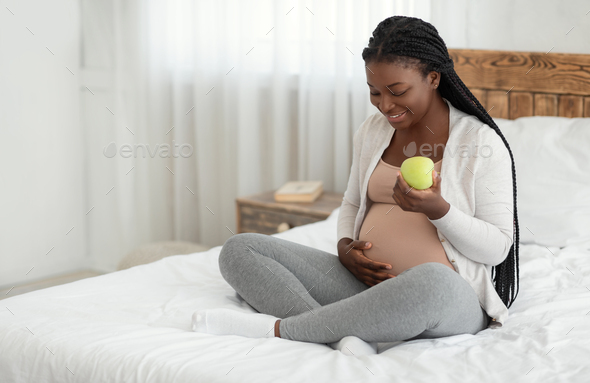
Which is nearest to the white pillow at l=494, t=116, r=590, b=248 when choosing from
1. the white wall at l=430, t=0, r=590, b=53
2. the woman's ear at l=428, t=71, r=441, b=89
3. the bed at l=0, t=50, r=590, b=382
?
the bed at l=0, t=50, r=590, b=382

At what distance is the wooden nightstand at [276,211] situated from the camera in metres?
1.99

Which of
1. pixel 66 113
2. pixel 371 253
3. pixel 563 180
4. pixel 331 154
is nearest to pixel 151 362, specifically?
pixel 371 253

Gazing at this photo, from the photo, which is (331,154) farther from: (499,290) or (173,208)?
(499,290)

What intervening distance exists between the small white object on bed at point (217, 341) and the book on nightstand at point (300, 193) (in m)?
0.70

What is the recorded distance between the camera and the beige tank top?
1062mm

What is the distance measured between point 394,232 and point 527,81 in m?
1.01

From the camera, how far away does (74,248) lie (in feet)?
8.90

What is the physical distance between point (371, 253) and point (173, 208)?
1778 mm

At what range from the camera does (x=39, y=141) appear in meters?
2.49

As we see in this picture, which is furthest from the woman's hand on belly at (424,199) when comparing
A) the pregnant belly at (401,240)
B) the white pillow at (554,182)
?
the white pillow at (554,182)

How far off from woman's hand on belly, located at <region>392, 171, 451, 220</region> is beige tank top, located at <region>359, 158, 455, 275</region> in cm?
11

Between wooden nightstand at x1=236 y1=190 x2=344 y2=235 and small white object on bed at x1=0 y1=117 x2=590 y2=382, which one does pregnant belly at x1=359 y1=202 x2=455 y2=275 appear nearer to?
small white object on bed at x1=0 y1=117 x2=590 y2=382

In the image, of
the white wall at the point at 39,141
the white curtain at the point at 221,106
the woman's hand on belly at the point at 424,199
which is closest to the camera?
the woman's hand on belly at the point at 424,199

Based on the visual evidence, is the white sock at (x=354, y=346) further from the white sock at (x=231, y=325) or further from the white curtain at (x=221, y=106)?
the white curtain at (x=221, y=106)
